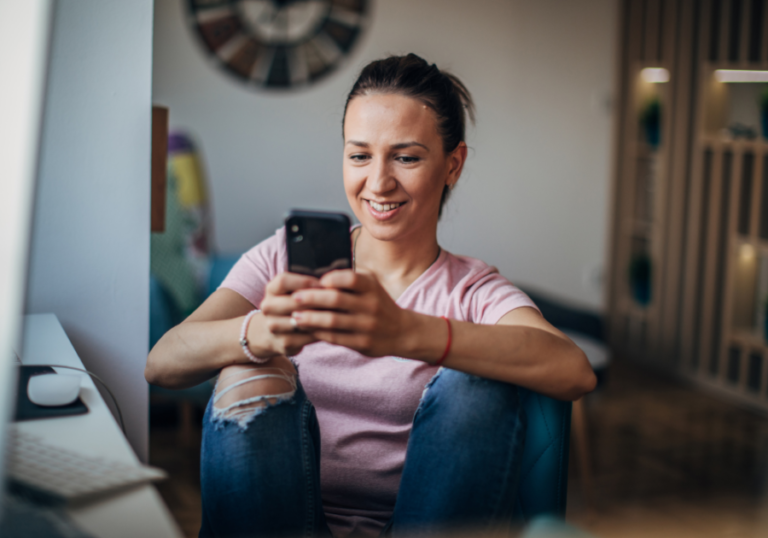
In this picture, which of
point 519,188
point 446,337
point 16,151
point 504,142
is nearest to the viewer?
point 16,151

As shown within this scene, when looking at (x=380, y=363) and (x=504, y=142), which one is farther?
(x=504, y=142)

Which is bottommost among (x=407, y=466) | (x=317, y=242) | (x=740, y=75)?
(x=407, y=466)

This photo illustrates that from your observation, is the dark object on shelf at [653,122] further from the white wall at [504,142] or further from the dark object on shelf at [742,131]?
the white wall at [504,142]

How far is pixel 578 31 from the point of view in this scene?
126 cm

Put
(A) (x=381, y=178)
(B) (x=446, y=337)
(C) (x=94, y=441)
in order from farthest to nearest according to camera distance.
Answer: (A) (x=381, y=178) → (B) (x=446, y=337) → (C) (x=94, y=441)

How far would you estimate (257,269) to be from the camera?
2.91ft

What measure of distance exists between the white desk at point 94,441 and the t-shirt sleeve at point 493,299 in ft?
1.41

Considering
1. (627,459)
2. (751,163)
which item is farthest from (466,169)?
(751,163)

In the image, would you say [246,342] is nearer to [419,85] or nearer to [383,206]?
[383,206]

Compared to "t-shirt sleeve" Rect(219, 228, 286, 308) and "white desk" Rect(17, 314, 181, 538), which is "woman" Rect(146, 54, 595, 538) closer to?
"t-shirt sleeve" Rect(219, 228, 286, 308)

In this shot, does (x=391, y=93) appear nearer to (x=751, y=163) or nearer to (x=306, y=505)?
(x=306, y=505)

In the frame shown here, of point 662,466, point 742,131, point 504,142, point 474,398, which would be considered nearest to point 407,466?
point 474,398

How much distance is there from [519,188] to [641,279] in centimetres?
174

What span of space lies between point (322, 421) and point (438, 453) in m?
0.19
